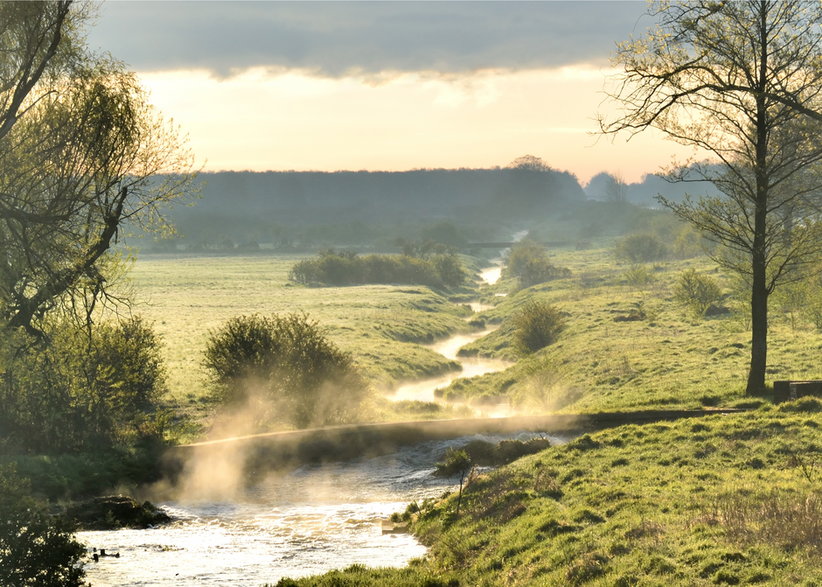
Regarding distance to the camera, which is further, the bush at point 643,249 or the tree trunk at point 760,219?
the bush at point 643,249

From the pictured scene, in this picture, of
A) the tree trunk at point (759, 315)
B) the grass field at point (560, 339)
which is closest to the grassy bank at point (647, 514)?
the tree trunk at point (759, 315)

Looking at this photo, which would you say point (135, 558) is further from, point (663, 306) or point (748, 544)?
point (663, 306)

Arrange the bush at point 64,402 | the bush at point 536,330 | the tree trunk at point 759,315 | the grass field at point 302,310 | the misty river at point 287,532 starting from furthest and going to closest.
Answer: the bush at point 536,330 < the grass field at point 302,310 < the tree trunk at point 759,315 < the bush at point 64,402 < the misty river at point 287,532

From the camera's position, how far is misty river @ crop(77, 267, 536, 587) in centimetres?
1812

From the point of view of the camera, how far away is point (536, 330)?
7838 cm

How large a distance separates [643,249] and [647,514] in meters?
152

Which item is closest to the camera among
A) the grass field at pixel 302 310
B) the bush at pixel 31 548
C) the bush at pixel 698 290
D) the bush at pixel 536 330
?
the bush at pixel 31 548

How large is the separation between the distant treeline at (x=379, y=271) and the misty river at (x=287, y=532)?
13557 cm

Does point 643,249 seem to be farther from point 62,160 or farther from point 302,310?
point 62,160

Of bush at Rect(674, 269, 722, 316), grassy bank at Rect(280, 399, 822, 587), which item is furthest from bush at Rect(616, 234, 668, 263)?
grassy bank at Rect(280, 399, 822, 587)

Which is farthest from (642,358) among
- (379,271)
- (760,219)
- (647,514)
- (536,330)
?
(379,271)

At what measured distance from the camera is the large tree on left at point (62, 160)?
1942 centimetres

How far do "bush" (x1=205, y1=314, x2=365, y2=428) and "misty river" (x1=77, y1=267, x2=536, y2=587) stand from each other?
10590mm

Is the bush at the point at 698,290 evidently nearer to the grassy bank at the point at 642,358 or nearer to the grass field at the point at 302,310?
the grassy bank at the point at 642,358
